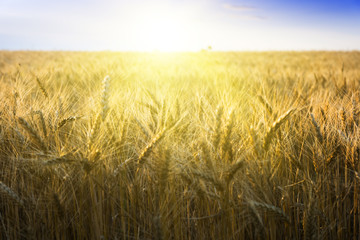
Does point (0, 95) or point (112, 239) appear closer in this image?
point (112, 239)

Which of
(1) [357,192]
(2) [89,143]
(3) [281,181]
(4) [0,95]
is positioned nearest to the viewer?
(2) [89,143]

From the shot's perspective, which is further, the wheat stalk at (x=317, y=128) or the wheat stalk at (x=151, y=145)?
the wheat stalk at (x=317, y=128)

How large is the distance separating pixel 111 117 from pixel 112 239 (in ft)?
1.99

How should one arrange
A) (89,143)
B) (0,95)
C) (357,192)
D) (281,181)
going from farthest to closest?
(0,95) < (281,181) < (357,192) < (89,143)

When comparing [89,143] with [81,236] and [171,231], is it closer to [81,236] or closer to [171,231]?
[81,236]

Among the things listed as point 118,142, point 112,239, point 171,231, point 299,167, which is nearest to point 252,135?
point 299,167

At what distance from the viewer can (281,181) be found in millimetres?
1288

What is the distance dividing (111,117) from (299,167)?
0.99 m

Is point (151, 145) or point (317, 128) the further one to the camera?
point (317, 128)

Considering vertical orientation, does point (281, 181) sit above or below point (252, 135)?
below

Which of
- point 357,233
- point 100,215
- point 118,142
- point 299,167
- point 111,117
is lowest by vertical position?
point 357,233

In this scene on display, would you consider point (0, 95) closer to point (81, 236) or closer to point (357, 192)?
point (81, 236)

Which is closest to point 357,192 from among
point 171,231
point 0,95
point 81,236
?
point 171,231

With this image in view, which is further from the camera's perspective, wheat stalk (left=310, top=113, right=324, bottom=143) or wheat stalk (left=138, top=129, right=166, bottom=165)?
wheat stalk (left=310, top=113, right=324, bottom=143)
